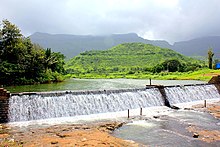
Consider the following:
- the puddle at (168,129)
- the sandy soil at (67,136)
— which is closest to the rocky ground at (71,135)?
the sandy soil at (67,136)

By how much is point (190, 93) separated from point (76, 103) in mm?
10916

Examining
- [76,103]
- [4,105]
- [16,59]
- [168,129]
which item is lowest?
[168,129]

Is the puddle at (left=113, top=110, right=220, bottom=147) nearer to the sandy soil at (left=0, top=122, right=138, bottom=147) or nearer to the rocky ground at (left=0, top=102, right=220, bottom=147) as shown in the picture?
the rocky ground at (left=0, top=102, right=220, bottom=147)

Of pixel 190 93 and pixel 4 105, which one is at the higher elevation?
pixel 4 105

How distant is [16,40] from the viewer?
3022 centimetres

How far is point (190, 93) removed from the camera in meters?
20.0

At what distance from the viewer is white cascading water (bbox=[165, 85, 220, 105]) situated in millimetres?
18391

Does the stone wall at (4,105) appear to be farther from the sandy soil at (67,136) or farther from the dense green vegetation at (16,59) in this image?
the dense green vegetation at (16,59)

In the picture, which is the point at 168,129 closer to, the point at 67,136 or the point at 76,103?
the point at 67,136

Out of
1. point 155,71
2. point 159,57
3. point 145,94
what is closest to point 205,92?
point 145,94

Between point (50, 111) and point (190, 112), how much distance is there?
8.64m

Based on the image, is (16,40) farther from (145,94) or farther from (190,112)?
(190,112)

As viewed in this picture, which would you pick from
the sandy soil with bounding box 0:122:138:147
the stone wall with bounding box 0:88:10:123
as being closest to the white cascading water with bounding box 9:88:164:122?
the stone wall with bounding box 0:88:10:123

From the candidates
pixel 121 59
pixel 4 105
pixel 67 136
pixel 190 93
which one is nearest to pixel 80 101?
pixel 4 105
